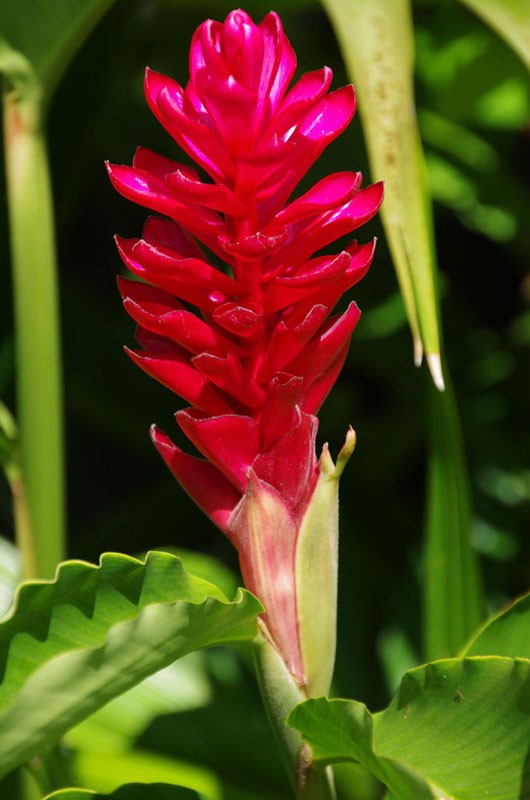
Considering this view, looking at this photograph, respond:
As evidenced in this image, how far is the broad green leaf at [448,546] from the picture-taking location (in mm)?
749

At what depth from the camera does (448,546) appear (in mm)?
795

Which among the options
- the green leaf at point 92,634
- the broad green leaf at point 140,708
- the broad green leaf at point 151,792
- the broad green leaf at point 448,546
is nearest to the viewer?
the green leaf at point 92,634

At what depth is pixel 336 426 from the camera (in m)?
1.36

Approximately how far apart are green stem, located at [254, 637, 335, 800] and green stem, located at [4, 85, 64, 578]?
0.86 feet

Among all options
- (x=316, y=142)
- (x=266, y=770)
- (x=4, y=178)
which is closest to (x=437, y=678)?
(x=316, y=142)

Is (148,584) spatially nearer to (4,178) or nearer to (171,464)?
(171,464)

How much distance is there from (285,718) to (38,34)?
466 millimetres

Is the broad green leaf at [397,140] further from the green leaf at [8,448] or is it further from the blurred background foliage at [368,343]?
the blurred background foliage at [368,343]

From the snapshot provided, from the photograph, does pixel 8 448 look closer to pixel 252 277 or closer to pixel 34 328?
pixel 34 328

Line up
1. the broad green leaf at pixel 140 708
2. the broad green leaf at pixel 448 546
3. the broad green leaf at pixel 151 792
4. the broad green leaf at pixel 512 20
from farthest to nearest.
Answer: the broad green leaf at pixel 140 708
the broad green leaf at pixel 448 546
the broad green leaf at pixel 512 20
the broad green leaf at pixel 151 792

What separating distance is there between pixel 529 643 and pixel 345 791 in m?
0.50

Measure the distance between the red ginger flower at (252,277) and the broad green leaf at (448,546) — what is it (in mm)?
301

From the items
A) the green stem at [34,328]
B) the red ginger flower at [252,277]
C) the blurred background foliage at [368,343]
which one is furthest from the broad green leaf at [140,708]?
the red ginger flower at [252,277]

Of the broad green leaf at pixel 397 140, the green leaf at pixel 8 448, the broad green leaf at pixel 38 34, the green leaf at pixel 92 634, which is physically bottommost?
the green leaf at pixel 92 634
